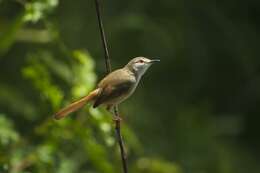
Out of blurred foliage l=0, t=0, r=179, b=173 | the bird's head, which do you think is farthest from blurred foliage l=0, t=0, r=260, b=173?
the bird's head

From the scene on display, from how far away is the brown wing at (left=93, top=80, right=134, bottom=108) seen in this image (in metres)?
4.25

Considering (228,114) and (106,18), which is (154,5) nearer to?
(106,18)

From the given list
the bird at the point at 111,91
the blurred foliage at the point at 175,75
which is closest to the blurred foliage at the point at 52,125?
the bird at the point at 111,91

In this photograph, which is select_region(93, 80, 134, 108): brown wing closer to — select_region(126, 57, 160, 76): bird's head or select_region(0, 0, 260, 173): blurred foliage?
select_region(126, 57, 160, 76): bird's head

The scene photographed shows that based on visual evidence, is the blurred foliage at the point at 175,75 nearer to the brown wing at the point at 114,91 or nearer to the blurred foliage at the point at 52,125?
the blurred foliage at the point at 52,125

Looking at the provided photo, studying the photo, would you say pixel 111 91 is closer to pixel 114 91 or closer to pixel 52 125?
pixel 114 91

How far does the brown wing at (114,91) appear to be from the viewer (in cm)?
425

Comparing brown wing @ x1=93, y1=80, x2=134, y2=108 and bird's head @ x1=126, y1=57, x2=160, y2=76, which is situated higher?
bird's head @ x1=126, y1=57, x2=160, y2=76

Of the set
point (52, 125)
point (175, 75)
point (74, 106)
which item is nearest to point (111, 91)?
point (74, 106)

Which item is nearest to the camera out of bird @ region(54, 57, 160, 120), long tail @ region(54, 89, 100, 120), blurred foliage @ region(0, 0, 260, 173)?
long tail @ region(54, 89, 100, 120)

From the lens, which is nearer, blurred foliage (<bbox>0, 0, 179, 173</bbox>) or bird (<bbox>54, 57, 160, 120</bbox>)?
bird (<bbox>54, 57, 160, 120</bbox>)

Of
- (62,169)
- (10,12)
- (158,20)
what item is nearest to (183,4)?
(158,20)

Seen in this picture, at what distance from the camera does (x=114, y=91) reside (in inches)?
169

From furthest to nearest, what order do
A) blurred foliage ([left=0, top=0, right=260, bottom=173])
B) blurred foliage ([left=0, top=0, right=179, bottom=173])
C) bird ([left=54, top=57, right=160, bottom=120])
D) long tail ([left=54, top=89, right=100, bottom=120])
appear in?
blurred foliage ([left=0, top=0, right=260, bottom=173])
blurred foliage ([left=0, top=0, right=179, bottom=173])
bird ([left=54, top=57, right=160, bottom=120])
long tail ([left=54, top=89, right=100, bottom=120])
